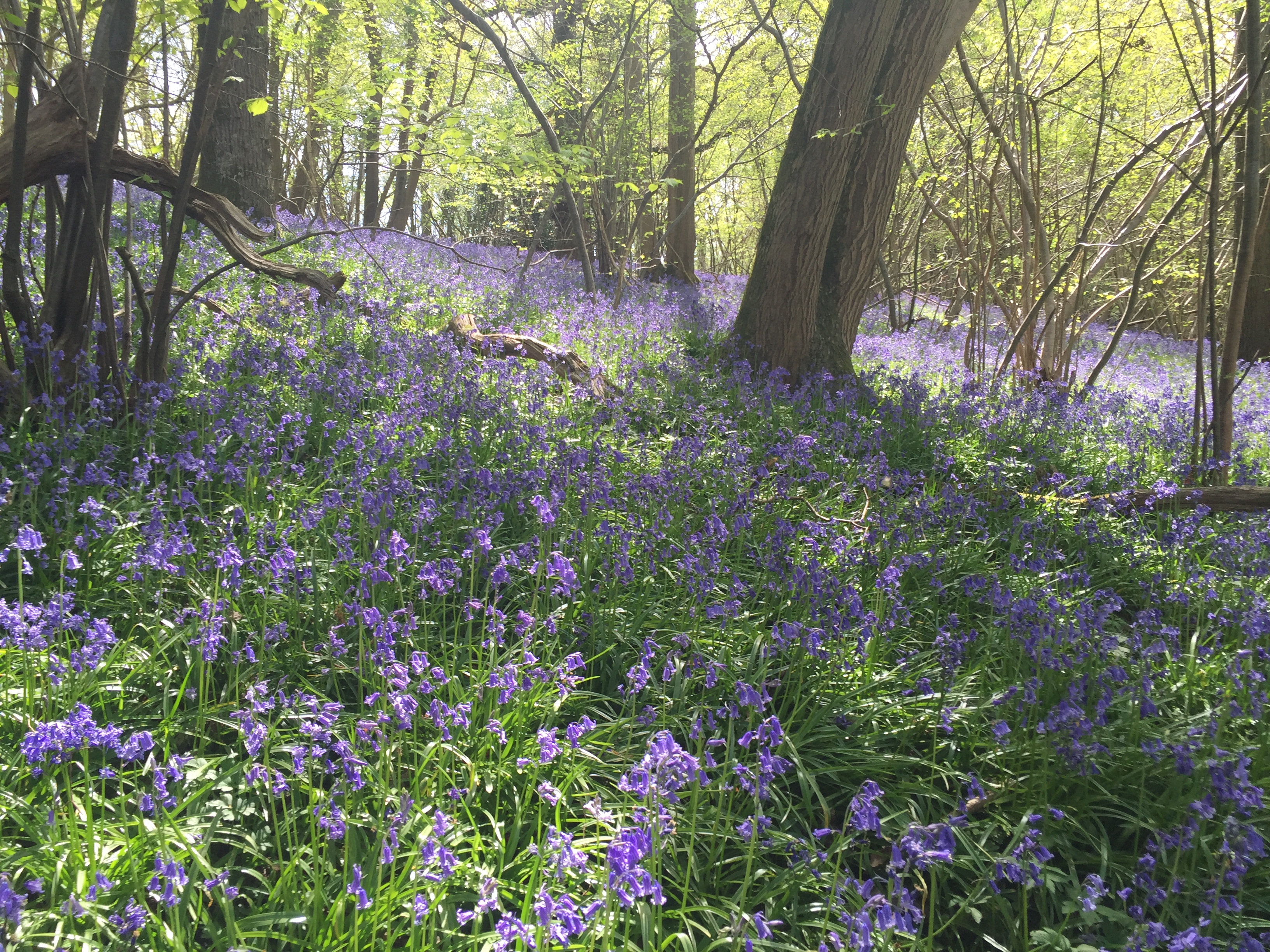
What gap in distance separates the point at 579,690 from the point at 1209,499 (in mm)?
3739

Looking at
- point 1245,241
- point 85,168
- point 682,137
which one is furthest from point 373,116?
point 1245,241

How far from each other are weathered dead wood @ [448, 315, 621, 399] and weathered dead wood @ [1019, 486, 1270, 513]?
3123 millimetres

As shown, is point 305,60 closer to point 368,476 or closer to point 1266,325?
point 368,476

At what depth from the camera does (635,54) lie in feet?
37.2

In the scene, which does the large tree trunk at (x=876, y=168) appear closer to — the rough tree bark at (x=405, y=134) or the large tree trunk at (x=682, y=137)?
the rough tree bark at (x=405, y=134)

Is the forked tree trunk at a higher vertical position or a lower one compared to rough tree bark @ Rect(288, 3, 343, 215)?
lower

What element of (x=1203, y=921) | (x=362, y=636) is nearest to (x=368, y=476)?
(x=362, y=636)

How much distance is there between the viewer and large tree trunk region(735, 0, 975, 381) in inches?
241

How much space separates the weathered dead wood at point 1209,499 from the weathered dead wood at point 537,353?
10.2 ft

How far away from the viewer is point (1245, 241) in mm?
4375

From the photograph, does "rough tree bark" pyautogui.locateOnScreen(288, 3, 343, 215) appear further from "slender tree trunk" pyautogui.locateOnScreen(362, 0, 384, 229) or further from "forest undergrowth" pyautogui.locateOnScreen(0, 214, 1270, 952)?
"forest undergrowth" pyautogui.locateOnScreen(0, 214, 1270, 952)

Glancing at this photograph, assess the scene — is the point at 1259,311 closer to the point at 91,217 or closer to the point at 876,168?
the point at 876,168

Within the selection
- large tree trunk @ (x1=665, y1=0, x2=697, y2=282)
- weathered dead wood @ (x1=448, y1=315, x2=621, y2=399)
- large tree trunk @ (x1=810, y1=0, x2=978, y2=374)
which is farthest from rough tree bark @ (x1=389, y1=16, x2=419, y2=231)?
large tree trunk @ (x1=665, y1=0, x2=697, y2=282)

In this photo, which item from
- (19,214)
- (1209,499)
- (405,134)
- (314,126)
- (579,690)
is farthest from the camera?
(314,126)
